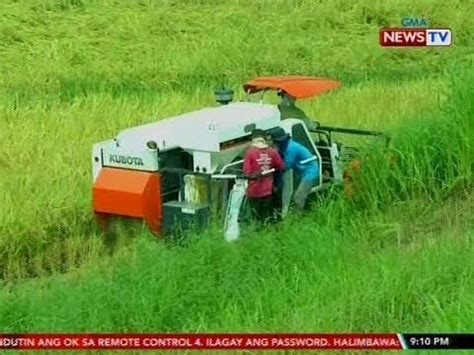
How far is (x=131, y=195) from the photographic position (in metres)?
6.60

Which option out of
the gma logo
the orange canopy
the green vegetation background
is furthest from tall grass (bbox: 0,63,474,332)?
the gma logo

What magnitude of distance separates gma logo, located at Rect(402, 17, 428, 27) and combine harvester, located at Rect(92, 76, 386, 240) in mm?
7317

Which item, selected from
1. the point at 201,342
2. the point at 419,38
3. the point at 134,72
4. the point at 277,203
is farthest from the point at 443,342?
the point at 419,38

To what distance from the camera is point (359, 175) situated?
23.1ft

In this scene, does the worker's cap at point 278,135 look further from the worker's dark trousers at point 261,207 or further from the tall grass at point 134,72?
the tall grass at point 134,72

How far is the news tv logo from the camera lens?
13500mm

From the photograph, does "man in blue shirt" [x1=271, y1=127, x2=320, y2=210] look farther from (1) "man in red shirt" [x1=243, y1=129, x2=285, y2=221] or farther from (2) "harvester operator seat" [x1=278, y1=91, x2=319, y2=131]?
(2) "harvester operator seat" [x1=278, y1=91, x2=319, y2=131]

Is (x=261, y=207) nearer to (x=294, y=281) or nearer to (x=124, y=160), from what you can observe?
(x=124, y=160)

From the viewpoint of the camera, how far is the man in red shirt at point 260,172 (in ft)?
21.3

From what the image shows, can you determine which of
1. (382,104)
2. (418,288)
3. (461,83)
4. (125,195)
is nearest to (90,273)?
(125,195)

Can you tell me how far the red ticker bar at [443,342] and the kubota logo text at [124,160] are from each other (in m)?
2.89

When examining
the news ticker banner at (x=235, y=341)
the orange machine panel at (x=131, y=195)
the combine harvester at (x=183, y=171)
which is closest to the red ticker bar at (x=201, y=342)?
the news ticker banner at (x=235, y=341)

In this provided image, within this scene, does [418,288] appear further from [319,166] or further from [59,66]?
[59,66]

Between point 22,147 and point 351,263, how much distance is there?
3.59 m
